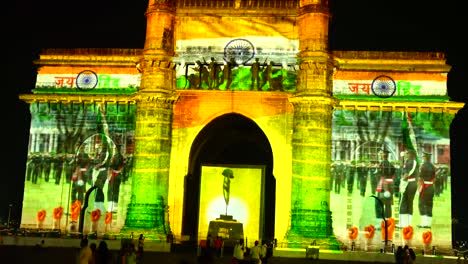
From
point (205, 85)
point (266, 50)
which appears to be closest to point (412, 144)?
point (266, 50)

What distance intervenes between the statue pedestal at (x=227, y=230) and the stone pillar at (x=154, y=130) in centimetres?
325

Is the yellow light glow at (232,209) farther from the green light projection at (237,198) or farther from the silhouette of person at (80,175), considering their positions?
the silhouette of person at (80,175)

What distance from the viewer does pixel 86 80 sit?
33.5m

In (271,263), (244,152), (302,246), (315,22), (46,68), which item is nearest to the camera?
(271,263)

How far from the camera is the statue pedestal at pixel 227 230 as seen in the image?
3183cm

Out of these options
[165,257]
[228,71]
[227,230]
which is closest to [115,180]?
[227,230]

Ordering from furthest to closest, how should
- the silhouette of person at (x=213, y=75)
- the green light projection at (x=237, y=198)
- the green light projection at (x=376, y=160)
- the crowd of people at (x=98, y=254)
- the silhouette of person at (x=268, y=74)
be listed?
the green light projection at (x=237, y=198) < the silhouette of person at (x=213, y=75) < the silhouette of person at (x=268, y=74) < the green light projection at (x=376, y=160) < the crowd of people at (x=98, y=254)

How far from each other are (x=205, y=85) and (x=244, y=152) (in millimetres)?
7156

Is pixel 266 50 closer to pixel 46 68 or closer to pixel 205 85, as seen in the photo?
pixel 205 85

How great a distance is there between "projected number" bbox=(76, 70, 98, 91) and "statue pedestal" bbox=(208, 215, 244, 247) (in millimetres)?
10205

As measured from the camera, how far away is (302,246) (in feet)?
92.8

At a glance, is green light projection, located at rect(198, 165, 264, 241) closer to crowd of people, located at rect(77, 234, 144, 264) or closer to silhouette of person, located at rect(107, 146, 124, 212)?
silhouette of person, located at rect(107, 146, 124, 212)

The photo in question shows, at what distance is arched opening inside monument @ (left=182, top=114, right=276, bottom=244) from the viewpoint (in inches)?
1269

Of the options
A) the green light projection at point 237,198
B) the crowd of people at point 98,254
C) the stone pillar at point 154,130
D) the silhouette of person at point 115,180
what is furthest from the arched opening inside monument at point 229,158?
the crowd of people at point 98,254
